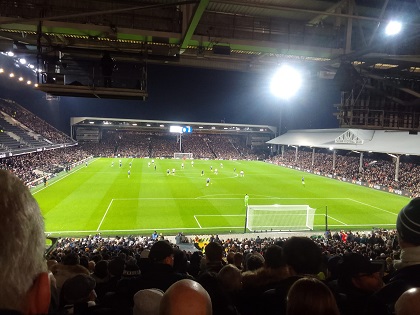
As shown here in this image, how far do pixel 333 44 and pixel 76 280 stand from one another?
36.8ft

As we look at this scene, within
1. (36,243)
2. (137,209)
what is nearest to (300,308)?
(36,243)

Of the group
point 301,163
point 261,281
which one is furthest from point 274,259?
point 301,163

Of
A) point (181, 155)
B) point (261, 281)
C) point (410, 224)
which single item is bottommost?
point (181, 155)

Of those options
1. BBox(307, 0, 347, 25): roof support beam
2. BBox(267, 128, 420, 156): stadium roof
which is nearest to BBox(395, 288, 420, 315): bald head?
BBox(307, 0, 347, 25): roof support beam

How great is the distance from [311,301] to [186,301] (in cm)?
74

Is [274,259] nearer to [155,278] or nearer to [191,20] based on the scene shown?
[155,278]

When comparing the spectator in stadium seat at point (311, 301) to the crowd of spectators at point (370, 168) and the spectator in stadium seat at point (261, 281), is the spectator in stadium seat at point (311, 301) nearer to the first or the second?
the spectator in stadium seat at point (261, 281)

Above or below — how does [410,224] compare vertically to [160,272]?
above

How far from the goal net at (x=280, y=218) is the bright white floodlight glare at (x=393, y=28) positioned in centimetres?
1589

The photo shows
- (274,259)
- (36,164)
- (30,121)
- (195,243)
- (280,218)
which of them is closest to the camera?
(274,259)

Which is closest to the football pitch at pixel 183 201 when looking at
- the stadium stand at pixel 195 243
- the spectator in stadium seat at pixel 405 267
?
the stadium stand at pixel 195 243

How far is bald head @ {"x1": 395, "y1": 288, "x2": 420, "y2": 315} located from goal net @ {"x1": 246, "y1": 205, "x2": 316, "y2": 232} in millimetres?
21423

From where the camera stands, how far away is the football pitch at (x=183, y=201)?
23391mm

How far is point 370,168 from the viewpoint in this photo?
48.3 m
